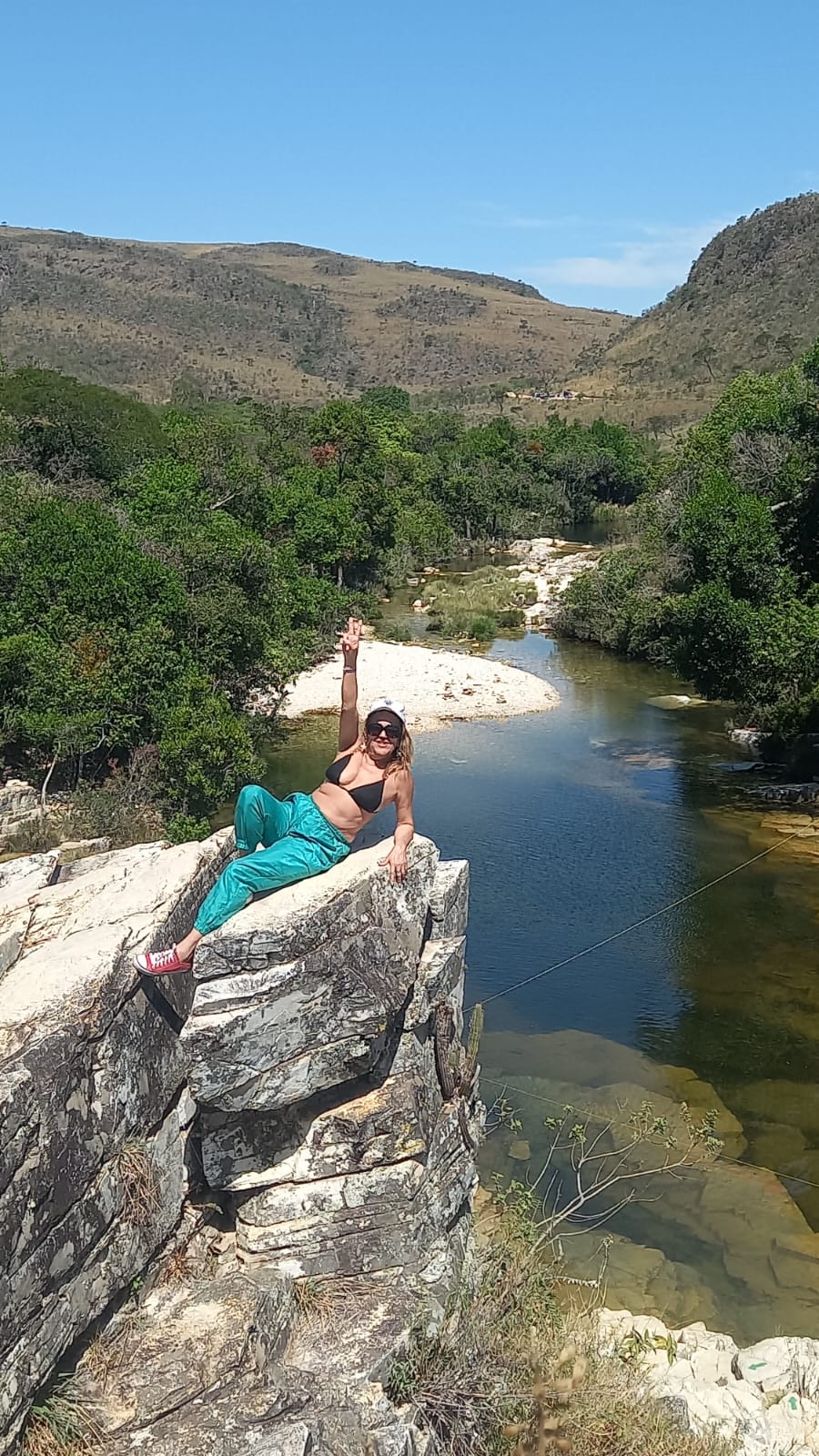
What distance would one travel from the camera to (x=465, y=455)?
6681cm

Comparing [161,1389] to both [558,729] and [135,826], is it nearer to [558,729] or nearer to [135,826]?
[135,826]

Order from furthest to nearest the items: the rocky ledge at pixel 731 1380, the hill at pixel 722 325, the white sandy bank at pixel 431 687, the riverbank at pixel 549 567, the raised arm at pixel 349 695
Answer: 1. the hill at pixel 722 325
2. the riverbank at pixel 549 567
3. the white sandy bank at pixel 431 687
4. the rocky ledge at pixel 731 1380
5. the raised arm at pixel 349 695

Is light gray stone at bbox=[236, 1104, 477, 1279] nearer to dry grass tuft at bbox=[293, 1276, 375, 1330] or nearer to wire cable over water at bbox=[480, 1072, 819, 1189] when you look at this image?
dry grass tuft at bbox=[293, 1276, 375, 1330]

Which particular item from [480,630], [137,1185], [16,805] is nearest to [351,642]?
[137,1185]

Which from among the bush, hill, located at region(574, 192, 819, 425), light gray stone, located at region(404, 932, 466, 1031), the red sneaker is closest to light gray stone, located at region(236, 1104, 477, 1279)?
light gray stone, located at region(404, 932, 466, 1031)

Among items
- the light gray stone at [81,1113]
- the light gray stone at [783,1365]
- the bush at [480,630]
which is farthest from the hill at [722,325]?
the light gray stone at [81,1113]

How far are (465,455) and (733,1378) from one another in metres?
62.9

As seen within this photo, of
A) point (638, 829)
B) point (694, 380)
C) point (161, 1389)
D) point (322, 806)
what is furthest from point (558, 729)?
point (694, 380)

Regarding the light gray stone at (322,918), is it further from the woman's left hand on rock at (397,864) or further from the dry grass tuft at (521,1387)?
the dry grass tuft at (521,1387)

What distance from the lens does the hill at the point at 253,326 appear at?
107 metres

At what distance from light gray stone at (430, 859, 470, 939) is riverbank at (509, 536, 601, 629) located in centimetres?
3401

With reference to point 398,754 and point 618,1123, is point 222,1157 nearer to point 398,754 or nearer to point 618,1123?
point 398,754

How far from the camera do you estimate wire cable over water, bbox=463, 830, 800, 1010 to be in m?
14.4

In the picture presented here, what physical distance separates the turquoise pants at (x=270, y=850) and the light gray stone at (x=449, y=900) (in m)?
A: 0.90
